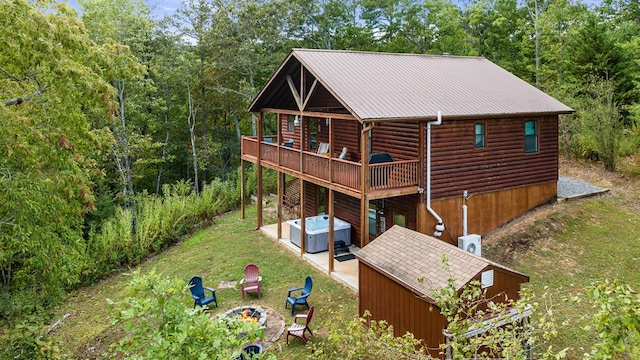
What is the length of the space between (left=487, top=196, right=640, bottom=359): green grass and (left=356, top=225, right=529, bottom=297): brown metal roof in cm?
343

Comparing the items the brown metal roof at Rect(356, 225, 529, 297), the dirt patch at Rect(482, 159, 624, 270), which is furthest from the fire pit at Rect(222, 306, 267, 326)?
the dirt patch at Rect(482, 159, 624, 270)

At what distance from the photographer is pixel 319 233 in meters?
16.2

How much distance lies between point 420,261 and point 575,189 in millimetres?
11379

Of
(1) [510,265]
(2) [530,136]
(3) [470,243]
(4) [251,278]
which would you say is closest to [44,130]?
(4) [251,278]

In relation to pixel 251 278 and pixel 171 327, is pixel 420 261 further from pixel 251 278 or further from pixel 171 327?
pixel 171 327

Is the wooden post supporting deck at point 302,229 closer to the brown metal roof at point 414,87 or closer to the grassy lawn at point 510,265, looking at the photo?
the grassy lawn at point 510,265

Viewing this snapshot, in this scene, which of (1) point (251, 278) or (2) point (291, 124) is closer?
(1) point (251, 278)

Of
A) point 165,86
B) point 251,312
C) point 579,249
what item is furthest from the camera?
point 165,86

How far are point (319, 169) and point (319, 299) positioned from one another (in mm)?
4156

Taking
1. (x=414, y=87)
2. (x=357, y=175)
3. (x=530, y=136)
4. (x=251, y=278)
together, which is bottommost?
(x=251, y=278)

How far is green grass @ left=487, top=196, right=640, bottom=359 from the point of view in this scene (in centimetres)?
1238

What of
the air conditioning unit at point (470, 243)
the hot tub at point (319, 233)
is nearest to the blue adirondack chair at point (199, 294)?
the hot tub at point (319, 233)

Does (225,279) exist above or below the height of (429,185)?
below

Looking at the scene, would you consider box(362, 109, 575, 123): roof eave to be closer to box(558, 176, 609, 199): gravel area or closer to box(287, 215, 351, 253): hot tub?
box(558, 176, 609, 199): gravel area
